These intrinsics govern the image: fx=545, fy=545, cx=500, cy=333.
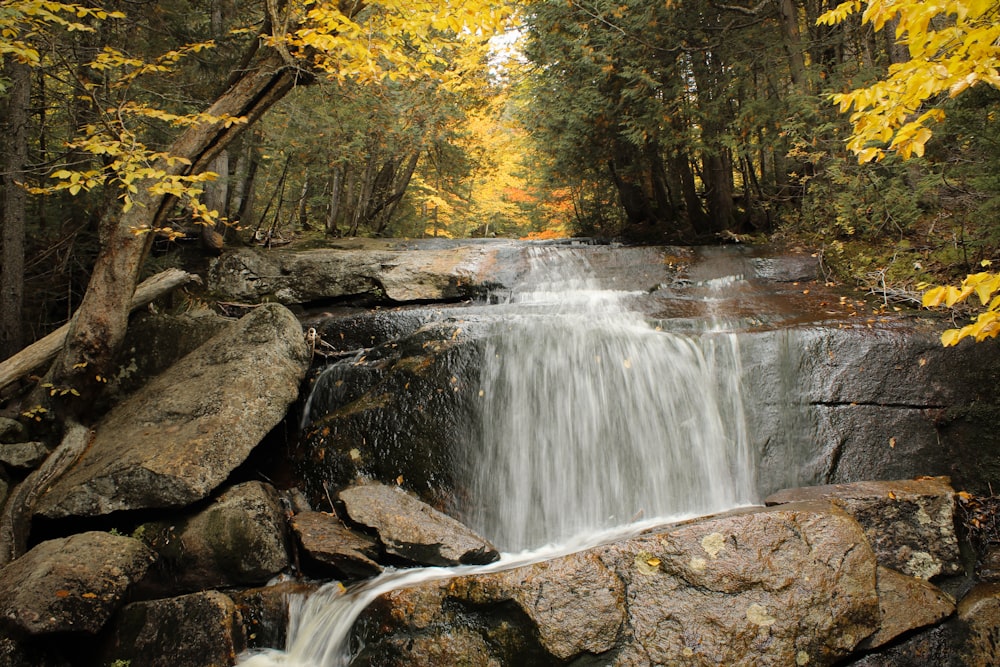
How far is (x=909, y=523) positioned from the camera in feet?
12.1

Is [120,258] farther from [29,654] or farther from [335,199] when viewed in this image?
[335,199]

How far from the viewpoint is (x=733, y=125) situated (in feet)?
30.4

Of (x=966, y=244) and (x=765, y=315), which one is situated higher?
(x=966, y=244)

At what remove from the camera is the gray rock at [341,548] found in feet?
13.6

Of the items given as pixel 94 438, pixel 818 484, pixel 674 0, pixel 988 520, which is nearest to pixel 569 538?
pixel 818 484

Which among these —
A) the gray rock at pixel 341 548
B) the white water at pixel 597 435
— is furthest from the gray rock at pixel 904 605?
the gray rock at pixel 341 548

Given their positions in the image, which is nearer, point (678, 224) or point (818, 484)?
point (818, 484)

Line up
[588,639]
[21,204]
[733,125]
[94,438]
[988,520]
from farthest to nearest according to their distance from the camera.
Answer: [733,125] → [21,204] → [94,438] → [988,520] → [588,639]

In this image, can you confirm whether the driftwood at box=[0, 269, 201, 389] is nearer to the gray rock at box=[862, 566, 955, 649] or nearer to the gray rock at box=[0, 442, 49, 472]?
the gray rock at box=[0, 442, 49, 472]

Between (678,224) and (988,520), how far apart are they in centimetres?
934

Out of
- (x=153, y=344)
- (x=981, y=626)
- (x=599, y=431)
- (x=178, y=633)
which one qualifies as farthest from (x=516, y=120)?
(x=981, y=626)

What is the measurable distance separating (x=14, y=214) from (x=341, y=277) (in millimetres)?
3865

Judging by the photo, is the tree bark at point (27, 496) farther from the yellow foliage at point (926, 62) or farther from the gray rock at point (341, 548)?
the yellow foliage at point (926, 62)

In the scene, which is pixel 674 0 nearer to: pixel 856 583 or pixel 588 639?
pixel 856 583
